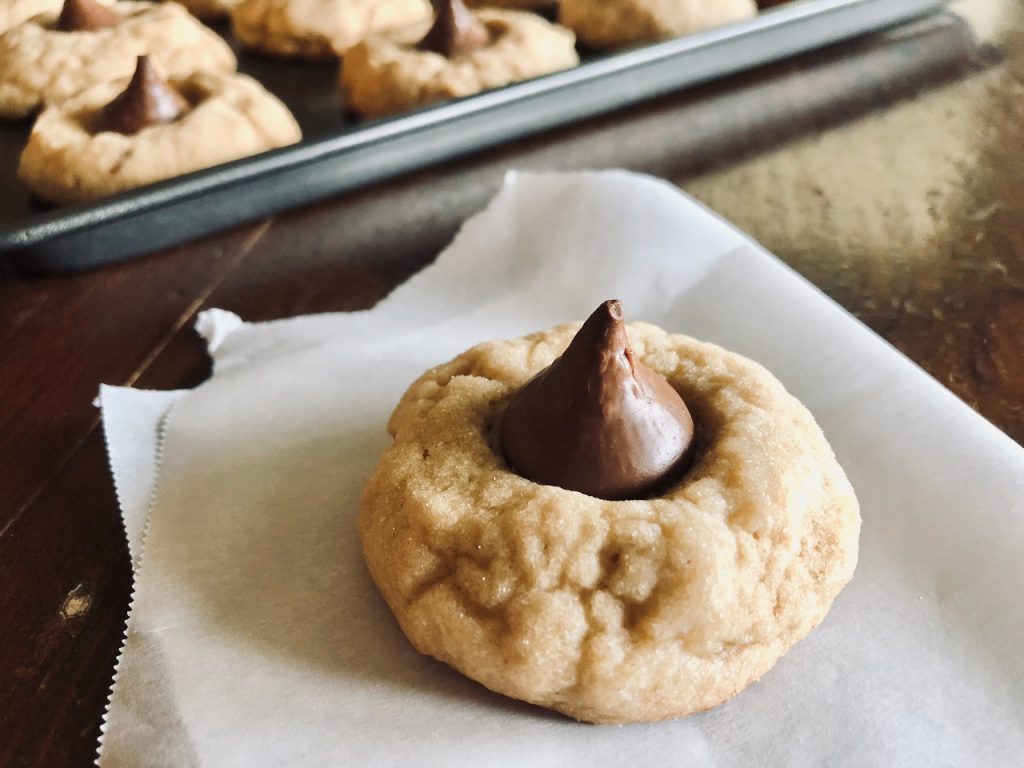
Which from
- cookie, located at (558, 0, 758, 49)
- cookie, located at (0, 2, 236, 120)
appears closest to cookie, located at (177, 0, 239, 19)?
cookie, located at (0, 2, 236, 120)

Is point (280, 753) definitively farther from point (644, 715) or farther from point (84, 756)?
point (644, 715)

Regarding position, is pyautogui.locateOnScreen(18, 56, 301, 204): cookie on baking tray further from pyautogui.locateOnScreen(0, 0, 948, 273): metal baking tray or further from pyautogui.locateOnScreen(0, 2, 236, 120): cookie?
pyautogui.locateOnScreen(0, 2, 236, 120): cookie

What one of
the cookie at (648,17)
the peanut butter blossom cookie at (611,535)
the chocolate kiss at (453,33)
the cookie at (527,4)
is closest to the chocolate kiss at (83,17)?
the chocolate kiss at (453,33)

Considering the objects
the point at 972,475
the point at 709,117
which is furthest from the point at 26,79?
the point at 972,475

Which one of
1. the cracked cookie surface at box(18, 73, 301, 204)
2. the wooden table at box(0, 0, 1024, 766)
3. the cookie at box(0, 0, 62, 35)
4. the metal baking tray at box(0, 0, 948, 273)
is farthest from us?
the cookie at box(0, 0, 62, 35)

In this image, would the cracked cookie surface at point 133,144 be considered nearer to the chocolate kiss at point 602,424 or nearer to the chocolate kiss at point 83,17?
the chocolate kiss at point 83,17

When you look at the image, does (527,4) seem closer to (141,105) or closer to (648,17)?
(648,17)

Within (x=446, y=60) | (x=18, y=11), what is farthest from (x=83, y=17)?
(x=446, y=60)

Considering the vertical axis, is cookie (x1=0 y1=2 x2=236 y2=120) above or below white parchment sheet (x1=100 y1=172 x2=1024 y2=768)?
above
